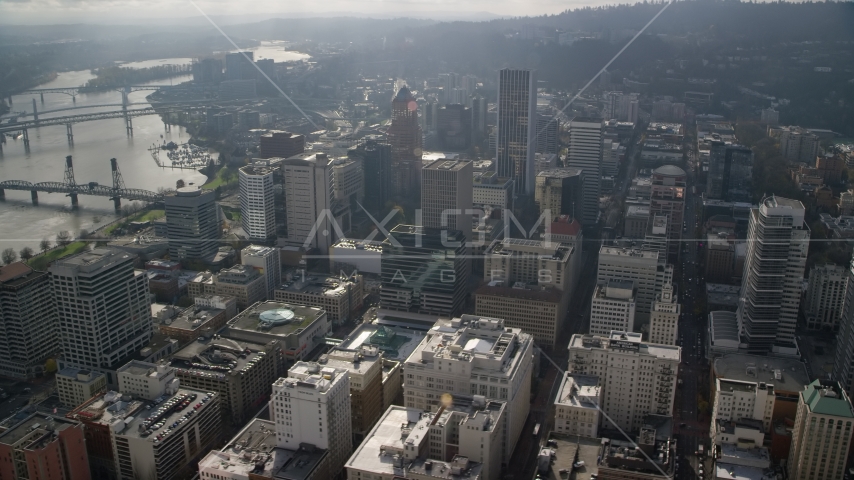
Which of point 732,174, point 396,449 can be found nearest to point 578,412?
point 396,449

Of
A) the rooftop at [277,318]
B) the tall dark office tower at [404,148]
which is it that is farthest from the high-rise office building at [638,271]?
the tall dark office tower at [404,148]

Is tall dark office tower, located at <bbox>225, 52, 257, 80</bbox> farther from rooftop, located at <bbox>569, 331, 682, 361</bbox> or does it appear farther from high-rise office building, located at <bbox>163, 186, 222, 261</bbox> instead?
rooftop, located at <bbox>569, 331, 682, 361</bbox>

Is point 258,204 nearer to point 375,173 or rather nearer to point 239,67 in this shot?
point 375,173

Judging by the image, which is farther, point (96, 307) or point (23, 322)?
point (23, 322)

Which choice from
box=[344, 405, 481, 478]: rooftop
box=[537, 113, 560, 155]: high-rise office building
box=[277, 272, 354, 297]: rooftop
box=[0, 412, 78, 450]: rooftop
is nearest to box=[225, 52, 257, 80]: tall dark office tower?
box=[537, 113, 560, 155]: high-rise office building

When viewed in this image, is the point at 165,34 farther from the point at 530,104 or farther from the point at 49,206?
the point at 530,104

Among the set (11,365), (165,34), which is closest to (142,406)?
(11,365)

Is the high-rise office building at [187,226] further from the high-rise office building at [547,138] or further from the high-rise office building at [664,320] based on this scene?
the high-rise office building at [547,138]
